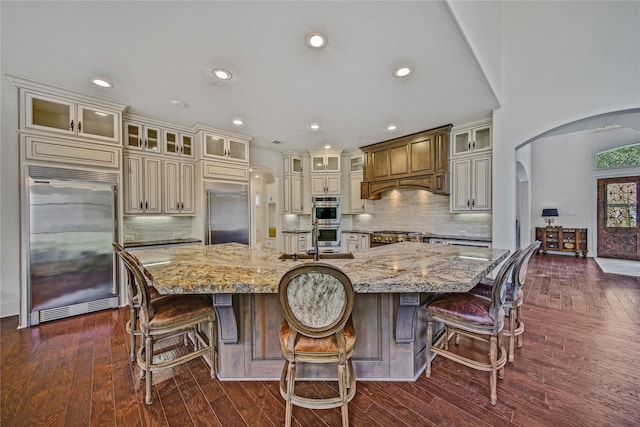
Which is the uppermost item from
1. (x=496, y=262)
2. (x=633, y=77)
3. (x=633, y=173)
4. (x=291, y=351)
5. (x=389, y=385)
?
(x=633, y=77)

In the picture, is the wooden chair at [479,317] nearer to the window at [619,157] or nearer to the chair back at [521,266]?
the chair back at [521,266]

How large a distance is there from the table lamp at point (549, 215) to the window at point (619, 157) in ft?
4.87

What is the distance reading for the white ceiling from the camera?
6.09 ft

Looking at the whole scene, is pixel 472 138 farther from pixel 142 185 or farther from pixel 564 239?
pixel 564 239

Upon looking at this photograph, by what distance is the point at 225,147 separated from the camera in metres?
4.43

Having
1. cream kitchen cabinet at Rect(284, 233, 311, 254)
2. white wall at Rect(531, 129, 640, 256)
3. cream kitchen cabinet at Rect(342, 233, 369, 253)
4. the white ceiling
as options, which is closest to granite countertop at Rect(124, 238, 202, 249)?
the white ceiling

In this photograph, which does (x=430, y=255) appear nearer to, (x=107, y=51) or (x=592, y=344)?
(x=592, y=344)

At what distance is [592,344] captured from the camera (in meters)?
2.35

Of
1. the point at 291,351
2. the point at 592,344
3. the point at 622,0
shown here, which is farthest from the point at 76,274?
the point at 622,0

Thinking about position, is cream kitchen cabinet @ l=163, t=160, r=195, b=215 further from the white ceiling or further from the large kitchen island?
the large kitchen island

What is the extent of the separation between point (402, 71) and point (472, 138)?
2.24 metres

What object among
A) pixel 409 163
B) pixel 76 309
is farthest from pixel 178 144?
pixel 409 163

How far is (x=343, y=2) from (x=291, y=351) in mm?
2283

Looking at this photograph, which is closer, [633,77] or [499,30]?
[633,77]
